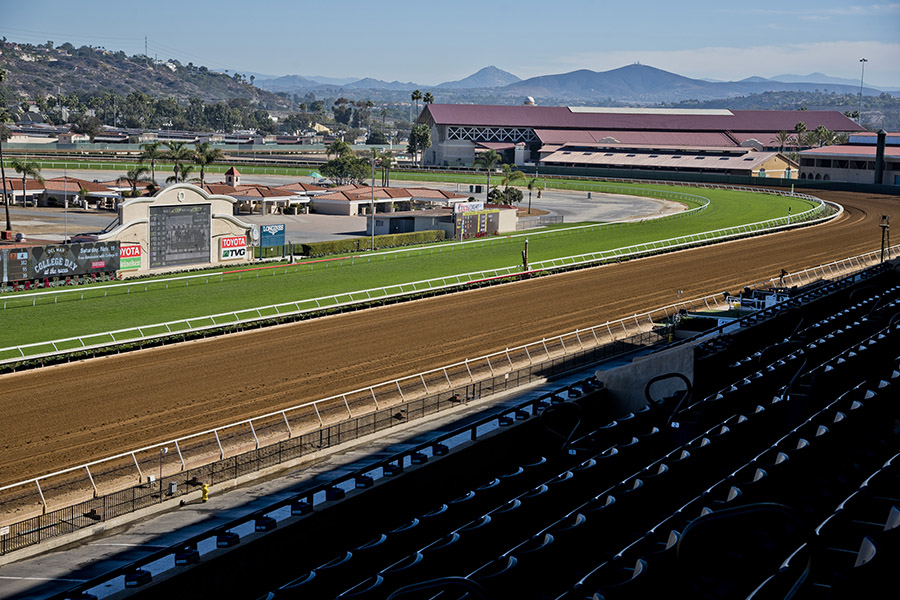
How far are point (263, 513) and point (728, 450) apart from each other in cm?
656

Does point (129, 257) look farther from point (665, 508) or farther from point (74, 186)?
point (74, 186)

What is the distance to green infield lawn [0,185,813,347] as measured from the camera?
1417 inches

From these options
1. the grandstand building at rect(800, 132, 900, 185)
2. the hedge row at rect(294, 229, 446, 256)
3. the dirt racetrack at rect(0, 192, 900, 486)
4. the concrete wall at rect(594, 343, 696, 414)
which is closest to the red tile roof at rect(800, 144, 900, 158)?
the grandstand building at rect(800, 132, 900, 185)

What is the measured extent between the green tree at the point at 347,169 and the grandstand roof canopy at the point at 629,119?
51.3 meters

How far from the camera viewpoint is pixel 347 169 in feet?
342

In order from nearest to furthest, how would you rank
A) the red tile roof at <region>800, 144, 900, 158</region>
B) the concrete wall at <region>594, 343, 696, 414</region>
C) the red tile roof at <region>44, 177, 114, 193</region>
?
1. the concrete wall at <region>594, 343, 696, 414</region>
2. the red tile roof at <region>44, 177, 114, 193</region>
3. the red tile roof at <region>800, 144, 900, 158</region>

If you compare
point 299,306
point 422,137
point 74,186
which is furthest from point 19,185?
point 422,137

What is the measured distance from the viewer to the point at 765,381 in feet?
59.6

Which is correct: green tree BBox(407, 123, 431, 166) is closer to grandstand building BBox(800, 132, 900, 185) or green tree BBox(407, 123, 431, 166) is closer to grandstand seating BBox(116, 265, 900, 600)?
grandstand building BBox(800, 132, 900, 185)

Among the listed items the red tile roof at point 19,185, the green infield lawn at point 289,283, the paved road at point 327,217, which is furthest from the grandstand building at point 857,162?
the red tile roof at point 19,185

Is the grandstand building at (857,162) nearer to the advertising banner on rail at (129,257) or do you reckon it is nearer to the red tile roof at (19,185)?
the red tile roof at (19,185)

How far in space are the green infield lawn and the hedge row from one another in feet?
7.19

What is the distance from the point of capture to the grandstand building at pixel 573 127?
149875mm

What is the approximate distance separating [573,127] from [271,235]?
109761 millimetres
